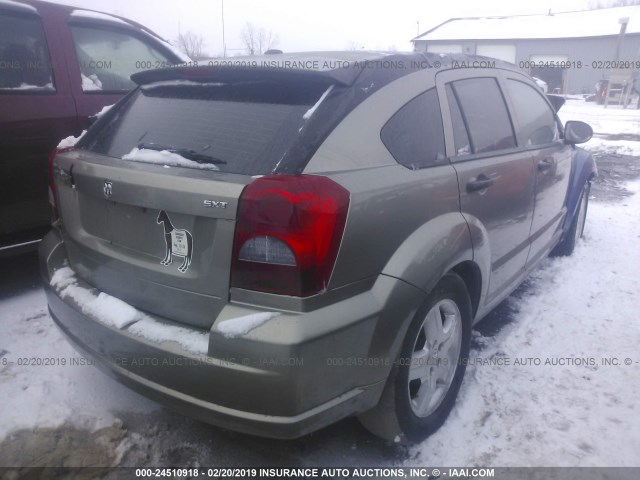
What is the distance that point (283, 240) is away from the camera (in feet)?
5.40

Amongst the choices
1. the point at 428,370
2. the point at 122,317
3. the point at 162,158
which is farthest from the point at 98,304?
the point at 428,370

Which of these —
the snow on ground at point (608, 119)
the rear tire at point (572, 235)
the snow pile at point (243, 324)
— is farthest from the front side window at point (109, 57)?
the snow on ground at point (608, 119)

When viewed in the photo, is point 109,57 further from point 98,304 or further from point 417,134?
point 417,134

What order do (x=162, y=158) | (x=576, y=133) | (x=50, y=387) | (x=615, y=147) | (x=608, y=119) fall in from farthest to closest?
(x=608, y=119) < (x=615, y=147) < (x=576, y=133) < (x=50, y=387) < (x=162, y=158)

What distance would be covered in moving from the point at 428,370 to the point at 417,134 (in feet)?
3.59

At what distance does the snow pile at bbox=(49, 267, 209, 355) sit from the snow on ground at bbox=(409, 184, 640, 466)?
46.3 inches

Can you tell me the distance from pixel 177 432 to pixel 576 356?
238 centimetres

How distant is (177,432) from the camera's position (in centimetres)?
235

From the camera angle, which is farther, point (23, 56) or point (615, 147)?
point (615, 147)

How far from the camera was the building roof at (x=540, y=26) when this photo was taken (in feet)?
106

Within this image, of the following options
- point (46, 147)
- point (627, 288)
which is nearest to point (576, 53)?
point (627, 288)

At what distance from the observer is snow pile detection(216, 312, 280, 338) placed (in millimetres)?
1653

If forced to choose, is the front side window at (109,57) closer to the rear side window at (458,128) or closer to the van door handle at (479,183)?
the rear side window at (458,128)

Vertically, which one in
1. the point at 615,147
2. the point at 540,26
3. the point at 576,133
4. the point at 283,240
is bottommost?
the point at 615,147
